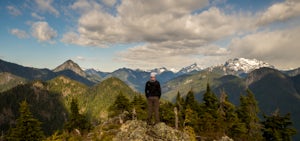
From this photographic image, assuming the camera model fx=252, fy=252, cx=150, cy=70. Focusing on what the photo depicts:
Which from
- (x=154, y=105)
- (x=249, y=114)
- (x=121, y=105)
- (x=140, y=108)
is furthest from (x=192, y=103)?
(x=154, y=105)

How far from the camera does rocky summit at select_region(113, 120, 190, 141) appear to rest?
66.8ft

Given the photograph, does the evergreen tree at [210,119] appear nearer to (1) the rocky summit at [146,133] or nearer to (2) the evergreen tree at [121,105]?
(2) the evergreen tree at [121,105]

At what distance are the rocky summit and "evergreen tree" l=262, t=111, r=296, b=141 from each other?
42429 mm

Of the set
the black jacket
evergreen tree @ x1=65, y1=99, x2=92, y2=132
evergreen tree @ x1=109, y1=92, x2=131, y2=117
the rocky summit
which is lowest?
evergreen tree @ x1=65, y1=99, x2=92, y2=132

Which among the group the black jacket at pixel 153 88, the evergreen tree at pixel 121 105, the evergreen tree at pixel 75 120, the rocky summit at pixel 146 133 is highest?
the black jacket at pixel 153 88

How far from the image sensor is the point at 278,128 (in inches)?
2238

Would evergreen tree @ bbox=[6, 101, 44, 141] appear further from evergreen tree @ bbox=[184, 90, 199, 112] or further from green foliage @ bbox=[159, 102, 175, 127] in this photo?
evergreen tree @ bbox=[184, 90, 199, 112]

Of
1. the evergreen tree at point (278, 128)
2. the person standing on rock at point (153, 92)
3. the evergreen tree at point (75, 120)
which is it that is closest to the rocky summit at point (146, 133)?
the person standing on rock at point (153, 92)

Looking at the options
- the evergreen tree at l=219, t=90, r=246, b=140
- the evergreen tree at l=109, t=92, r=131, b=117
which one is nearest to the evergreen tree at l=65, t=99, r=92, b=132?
the evergreen tree at l=109, t=92, r=131, b=117

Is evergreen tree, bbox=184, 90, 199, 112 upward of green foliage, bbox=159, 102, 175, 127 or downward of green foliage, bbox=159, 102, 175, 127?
upward

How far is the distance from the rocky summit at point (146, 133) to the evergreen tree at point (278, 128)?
139 feet

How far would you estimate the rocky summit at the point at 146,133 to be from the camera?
20.4 meters

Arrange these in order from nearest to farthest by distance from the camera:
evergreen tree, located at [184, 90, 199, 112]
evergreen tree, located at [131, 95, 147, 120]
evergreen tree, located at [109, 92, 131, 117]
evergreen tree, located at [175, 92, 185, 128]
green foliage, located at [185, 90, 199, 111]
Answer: evergreen tree, located at [175, 92, 185, 128] → evergreen tree, located at [184, 90, 199, 112] → green foliage, located at [185, 90, 199, 111] → evergreen tree, located at [131, 95, 147, 120] → evergreen tree, located at [109, 92, 131, 117]

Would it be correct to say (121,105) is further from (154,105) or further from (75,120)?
(154,105)
